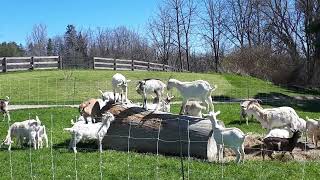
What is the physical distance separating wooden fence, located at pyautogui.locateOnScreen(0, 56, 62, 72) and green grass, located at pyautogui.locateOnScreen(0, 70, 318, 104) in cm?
218

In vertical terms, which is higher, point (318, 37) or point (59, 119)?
point (318, 37)

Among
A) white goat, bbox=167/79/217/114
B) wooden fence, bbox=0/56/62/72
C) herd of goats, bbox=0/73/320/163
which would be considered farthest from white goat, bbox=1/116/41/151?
wooden fence, bbox=0/56/62/72

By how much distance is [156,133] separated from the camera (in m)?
11.3

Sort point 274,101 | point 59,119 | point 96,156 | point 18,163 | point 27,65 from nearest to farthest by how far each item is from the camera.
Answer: point 18,163 → point 96,156 → point 59,119 → point 274,101 → point 27,65

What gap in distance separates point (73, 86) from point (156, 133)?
64.6 ft

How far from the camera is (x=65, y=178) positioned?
28.6 feet

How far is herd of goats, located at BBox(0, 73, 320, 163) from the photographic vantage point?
10070 millimetres

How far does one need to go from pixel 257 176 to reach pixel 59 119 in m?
9.60

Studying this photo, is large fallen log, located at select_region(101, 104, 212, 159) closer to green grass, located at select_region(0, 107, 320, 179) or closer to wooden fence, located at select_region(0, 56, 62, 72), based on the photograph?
green grass, located at select_region(0, 107, 320, 179)

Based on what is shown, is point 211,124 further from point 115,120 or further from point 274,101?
point 274,101

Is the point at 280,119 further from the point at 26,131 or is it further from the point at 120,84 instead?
the point at 26,131

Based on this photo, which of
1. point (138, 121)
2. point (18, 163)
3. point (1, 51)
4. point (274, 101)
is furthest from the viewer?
point (1, 51)

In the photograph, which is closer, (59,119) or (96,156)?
(96,156)

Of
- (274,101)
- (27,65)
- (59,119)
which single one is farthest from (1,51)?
(59,119)
